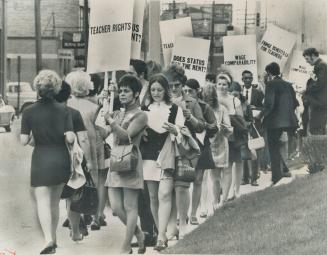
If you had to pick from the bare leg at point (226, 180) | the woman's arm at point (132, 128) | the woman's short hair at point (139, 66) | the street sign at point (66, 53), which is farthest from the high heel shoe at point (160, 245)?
the street sign at point (66, 53)

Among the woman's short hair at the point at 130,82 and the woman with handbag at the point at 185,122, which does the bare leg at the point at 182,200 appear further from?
the woman's short hair at the point at 130,82

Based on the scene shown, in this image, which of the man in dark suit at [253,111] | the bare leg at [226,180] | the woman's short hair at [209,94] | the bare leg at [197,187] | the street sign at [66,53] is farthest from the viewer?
the man in dark suit at [253,111]

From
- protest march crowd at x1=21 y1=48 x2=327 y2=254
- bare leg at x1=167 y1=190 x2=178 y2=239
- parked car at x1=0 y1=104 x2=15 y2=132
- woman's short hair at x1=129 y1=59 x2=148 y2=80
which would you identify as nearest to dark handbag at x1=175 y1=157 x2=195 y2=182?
protest march crowd at x1=21 y1=48 x2=327 y2=254

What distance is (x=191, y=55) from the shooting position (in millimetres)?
10016

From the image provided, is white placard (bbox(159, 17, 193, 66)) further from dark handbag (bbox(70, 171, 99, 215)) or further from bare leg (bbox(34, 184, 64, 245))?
bare leg (bbox(34, 184, 64, 245))

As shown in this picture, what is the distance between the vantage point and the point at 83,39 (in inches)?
456

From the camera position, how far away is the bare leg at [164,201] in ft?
23.9

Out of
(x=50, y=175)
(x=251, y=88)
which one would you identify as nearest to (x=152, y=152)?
(x=50, y=175)

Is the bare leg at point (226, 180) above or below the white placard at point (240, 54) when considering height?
below

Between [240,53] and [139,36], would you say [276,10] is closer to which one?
[240,53]

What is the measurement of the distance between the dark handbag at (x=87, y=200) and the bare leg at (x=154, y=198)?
575 millimetres

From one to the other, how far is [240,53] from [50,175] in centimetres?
467

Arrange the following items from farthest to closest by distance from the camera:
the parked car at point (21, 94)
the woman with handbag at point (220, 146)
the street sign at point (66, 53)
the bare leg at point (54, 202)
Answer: the parked car at point (21, 94) < the street sign at point (66, 53) < the woman with handbag at point (220, 146) < the bare leg at point (54, 202)

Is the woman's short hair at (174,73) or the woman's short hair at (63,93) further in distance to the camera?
the woman's short hair at (174,73)
